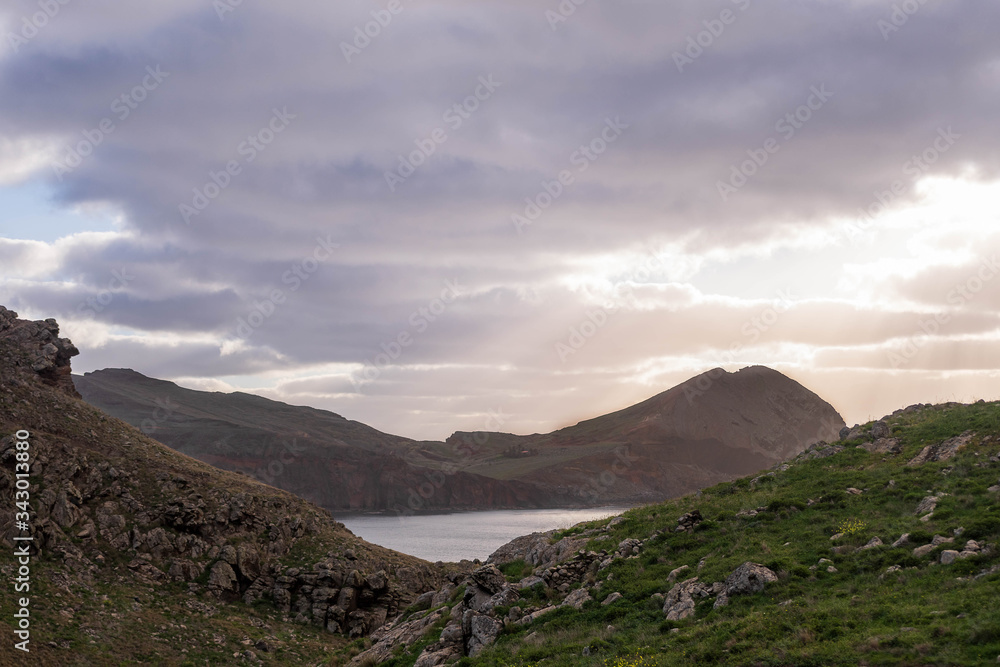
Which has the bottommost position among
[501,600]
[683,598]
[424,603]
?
[424,603]

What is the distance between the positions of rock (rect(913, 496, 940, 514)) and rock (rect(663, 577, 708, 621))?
10.6 metres

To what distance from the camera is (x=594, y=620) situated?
25062 mm

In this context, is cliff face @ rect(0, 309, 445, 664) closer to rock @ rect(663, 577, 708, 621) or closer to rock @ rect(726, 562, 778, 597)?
rock @ rect(663, 577, 708, 621)

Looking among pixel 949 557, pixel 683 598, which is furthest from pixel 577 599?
pixel 949 557

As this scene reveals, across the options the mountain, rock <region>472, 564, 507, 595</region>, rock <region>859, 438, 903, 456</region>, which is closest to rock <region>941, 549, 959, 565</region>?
the mountain

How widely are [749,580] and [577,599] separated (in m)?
7.22

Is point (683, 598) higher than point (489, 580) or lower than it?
higher

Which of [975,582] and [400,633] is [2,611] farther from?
[975,582]

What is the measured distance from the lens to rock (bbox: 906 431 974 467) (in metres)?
33.6

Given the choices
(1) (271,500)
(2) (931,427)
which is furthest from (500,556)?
(1) (271,500)

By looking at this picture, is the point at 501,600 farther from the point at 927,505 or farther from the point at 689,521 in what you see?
the point at 927,505

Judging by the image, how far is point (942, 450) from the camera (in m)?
34.4

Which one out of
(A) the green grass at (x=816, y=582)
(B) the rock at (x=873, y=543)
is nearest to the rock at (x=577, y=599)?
(A) the green grass at (x=816, y=582)

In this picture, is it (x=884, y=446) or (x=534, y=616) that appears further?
(x=884, y=446)
